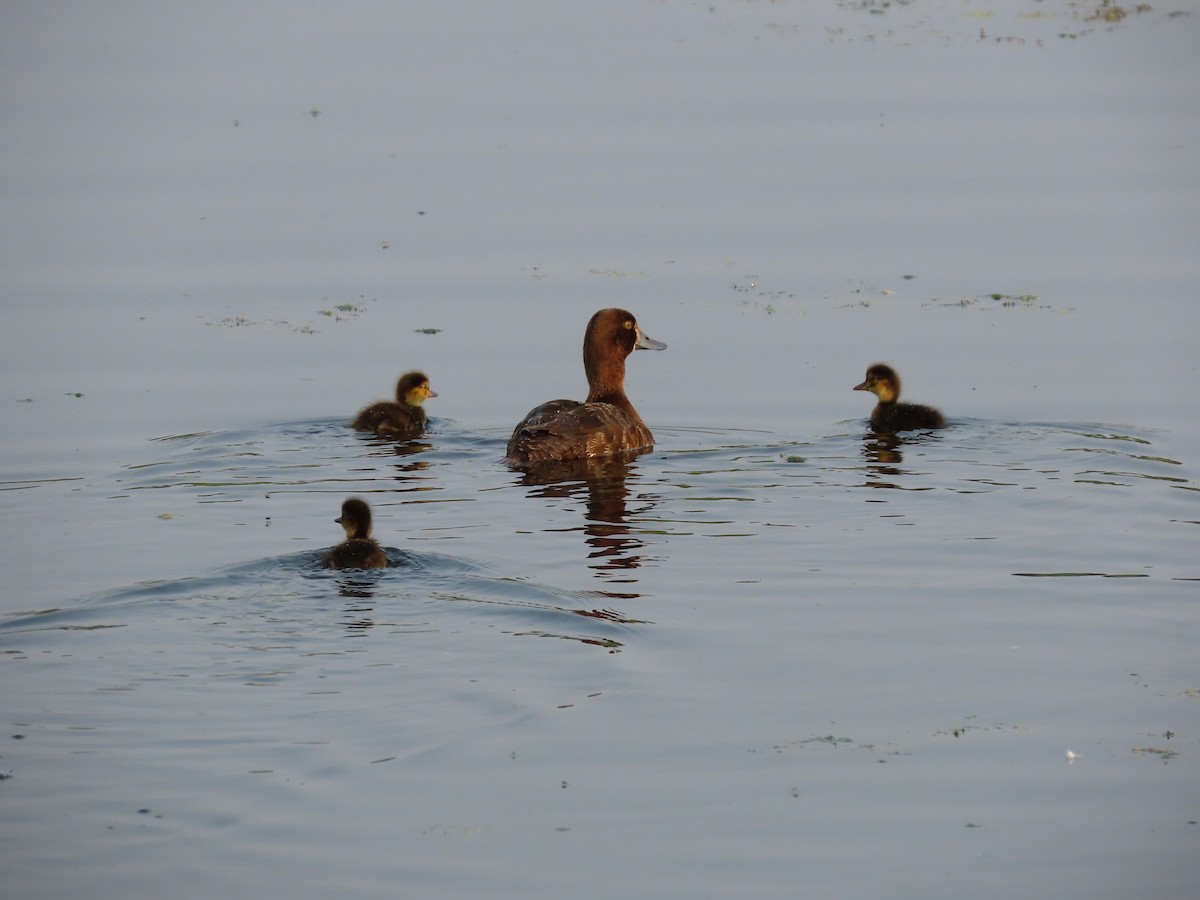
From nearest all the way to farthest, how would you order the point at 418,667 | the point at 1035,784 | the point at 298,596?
the point at 1035,784, the point at 418,667, the point at 298,596

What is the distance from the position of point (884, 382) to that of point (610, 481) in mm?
2308

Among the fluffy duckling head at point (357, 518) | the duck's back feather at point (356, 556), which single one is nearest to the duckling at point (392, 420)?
the fluffy duckling head at point (357, 518)

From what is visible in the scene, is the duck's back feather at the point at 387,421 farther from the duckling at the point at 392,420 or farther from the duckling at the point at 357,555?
the duckling at the point at 357,555

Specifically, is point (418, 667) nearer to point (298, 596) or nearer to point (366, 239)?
point (298, 596)

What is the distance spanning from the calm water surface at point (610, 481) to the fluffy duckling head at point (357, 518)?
13.4 inches

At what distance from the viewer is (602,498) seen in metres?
11.2

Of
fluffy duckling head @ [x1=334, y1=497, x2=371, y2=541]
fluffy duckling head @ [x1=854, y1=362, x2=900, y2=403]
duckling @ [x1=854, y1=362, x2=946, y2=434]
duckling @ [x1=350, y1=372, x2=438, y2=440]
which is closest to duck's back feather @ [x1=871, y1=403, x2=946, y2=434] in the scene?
duckling @ [x1=854, y1=362, x2=946, y2=434]

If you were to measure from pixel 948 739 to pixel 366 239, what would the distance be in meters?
10.7

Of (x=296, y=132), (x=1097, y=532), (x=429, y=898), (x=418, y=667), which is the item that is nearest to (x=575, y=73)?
(x=296, y=132)


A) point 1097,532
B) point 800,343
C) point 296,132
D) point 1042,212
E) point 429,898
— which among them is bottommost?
point 429,898

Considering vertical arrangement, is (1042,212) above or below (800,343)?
above

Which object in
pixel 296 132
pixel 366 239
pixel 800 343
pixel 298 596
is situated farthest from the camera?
pixel 296 132

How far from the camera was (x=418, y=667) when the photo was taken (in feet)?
25.6

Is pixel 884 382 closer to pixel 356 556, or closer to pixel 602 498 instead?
pixel 602 498
